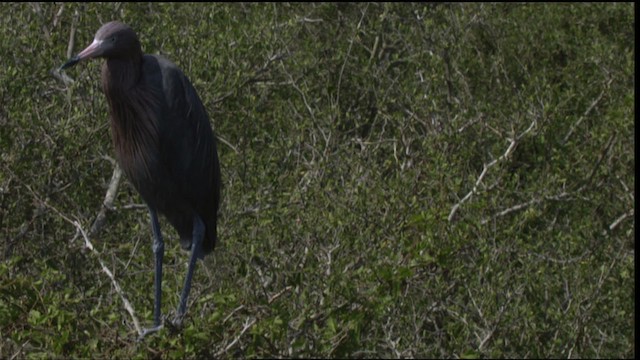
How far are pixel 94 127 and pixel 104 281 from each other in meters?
0.92

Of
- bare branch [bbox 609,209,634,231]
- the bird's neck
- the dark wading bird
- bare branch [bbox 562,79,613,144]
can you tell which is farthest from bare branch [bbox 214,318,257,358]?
bare branch [bbox 562,79,613,144]

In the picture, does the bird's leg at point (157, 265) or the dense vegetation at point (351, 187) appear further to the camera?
the bird's leg at point (157, 265)

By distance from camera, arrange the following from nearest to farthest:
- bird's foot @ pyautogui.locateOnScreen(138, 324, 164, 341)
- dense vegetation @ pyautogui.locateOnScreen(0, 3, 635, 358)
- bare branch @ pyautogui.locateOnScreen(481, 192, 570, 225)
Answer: bird's foot @ pyautogui.locateOnScreen(138, 324, 164, 341) → dense vegetation @ pyautogui.locateOnScreen(0, 3, 635, 358) → bare branch @ pyautogui.locateOnScreen(481, 192, 570, 225)

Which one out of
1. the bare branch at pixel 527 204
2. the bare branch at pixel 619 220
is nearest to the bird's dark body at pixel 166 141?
the bare branch at pixel 527 204

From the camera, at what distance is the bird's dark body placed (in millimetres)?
5023

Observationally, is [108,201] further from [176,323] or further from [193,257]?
[176,323]

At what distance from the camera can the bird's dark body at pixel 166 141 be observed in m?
5.02

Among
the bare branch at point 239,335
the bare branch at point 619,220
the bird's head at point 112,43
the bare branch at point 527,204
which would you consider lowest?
the bare branch at point 619,220

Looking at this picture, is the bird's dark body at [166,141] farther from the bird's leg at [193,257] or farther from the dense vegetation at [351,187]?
the dense vegetation at [351,187]

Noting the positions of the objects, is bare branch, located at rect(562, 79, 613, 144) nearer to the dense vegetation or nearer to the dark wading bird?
the dense vegetation

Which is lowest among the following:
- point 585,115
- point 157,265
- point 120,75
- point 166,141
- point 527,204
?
point 585,115

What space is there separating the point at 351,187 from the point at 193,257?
817mm

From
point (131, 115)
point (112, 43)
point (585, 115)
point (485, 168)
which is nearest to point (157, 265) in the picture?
point (131, 115)

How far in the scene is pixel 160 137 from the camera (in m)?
5.10
